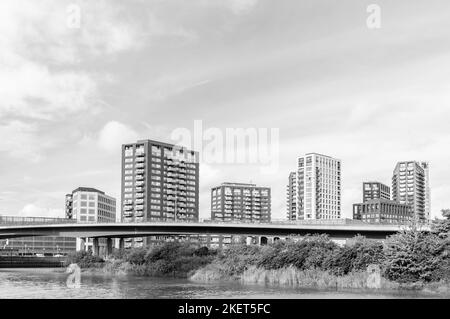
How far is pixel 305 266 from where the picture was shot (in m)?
77.6

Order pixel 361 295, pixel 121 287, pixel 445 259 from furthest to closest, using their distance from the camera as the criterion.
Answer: pixel 121 287 → pixel 445 259 → pixel 361 295

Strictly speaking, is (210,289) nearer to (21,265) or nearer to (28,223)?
(28,223)

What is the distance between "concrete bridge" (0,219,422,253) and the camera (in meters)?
106

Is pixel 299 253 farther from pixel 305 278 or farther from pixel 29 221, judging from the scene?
pixel 29 221

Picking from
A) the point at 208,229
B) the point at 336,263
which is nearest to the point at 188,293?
the point at 336,263

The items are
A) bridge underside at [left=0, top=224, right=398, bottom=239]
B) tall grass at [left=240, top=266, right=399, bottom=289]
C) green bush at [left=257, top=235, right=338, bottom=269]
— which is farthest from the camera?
bridge underside at [left=0, top=224, right=398, bottom=239]

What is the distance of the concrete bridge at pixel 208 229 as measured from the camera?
106500 millimetres

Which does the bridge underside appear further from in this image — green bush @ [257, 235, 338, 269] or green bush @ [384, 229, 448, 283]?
green bush @ [384, 229, 448, 283]

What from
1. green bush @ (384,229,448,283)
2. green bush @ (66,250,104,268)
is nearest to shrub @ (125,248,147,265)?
green bush @ (66,250,104,268)

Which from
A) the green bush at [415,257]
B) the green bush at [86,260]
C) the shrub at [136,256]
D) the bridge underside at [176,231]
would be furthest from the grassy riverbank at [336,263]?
the green bush at [86,260]

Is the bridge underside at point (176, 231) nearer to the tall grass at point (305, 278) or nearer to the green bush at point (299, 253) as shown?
the green bush at point (299, 253)

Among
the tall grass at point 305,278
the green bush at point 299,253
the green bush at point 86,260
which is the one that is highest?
the green bush at point 299,253
